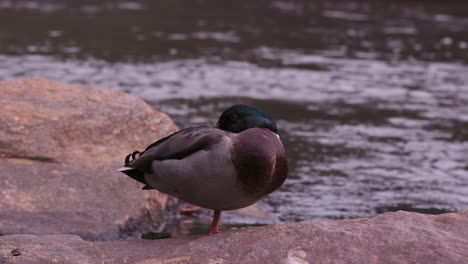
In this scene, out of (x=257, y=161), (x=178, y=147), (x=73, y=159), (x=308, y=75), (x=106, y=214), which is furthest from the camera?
(x=308, y=75)

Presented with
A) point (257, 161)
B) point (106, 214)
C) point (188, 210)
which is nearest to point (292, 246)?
point (257, 161)

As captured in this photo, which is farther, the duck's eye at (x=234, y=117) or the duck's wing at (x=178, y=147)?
the duck's eye at (x=234, y=117)

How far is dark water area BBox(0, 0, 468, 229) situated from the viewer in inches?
231

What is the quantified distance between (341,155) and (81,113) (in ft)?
8.17

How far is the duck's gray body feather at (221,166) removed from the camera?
125 inches

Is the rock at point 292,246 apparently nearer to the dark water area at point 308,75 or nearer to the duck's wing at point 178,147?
the duck's wing at point 178,147

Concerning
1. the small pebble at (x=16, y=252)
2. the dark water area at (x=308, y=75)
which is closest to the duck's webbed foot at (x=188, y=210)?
the dark water area at (x=308, y=75)

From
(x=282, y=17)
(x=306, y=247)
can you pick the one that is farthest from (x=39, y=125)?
(x=282, y=17)

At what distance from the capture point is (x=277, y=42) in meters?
11.9

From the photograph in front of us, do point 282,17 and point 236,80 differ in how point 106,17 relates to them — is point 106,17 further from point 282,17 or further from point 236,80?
point 236,80

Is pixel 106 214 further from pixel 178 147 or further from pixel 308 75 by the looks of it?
pixel 308 75

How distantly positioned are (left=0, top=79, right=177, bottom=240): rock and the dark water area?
107cm

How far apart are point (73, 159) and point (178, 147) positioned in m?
1.41

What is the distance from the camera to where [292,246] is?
3029 mm
